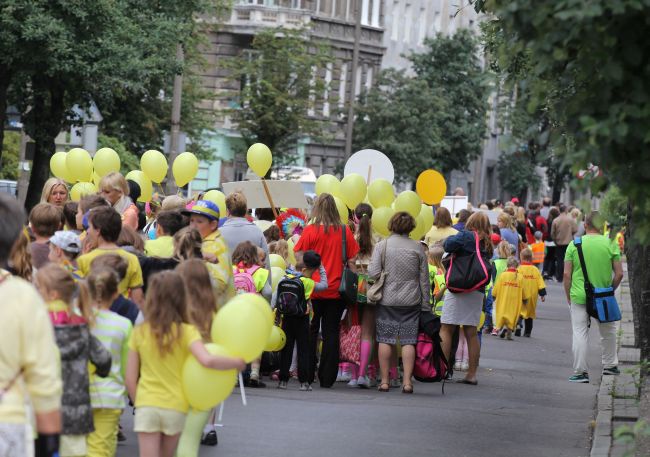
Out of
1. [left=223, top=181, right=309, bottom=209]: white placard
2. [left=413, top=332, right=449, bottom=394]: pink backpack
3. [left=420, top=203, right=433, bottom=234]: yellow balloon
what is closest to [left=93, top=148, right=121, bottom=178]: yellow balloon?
[left=223, top=181, right=309, bottom=209]: white placard

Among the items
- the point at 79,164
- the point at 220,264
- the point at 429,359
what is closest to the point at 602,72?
the point at 220,264

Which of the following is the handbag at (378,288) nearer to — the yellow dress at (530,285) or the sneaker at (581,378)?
the sneaker at (581,378)

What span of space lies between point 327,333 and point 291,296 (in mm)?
896

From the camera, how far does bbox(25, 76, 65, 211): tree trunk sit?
3278cm

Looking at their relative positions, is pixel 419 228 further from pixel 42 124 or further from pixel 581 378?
pixel 42 124

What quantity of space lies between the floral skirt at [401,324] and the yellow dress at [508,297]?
750 centimetres

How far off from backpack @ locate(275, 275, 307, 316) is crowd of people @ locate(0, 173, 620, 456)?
0.01 m

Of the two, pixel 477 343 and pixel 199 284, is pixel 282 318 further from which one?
pixel 199 284

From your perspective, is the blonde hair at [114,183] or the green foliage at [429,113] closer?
the blonde hair at [114,183]

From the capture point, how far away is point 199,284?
816cm

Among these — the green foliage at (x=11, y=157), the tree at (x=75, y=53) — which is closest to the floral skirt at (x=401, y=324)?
the tree at (x=75, y=53)

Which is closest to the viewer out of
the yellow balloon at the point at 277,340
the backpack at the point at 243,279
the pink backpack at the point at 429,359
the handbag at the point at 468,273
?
the backpack at the point at 243,279

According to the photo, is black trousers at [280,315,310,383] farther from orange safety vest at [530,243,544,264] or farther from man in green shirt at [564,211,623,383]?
orange safety vest at [530,243,544,264]

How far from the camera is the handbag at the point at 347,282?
587 inches
